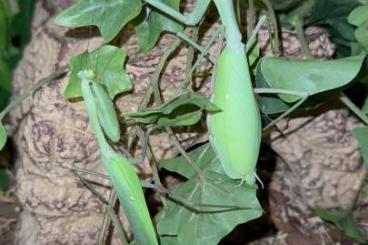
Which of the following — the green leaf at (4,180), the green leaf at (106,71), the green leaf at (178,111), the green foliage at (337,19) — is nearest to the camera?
the green leaf at (178,111)

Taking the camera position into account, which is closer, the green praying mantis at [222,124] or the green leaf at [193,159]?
the green praying mantis at [222,124]

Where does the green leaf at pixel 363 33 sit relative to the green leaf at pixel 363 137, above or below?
above

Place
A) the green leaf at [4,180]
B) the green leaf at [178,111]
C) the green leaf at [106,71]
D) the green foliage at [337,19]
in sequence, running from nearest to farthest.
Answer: the green leaf at [178,111], the green leaf at [106,71], the green foliage at [337,19], the green leaf at [4,180]

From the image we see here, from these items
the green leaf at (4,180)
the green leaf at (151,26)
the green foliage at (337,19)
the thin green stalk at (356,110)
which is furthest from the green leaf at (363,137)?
the green leaf at (4,180)

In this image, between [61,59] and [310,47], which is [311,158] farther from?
[61,59]

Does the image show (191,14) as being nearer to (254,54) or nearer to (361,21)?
(254,54)

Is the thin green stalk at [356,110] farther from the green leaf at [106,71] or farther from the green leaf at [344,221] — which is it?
the green leaf at [106,71]
